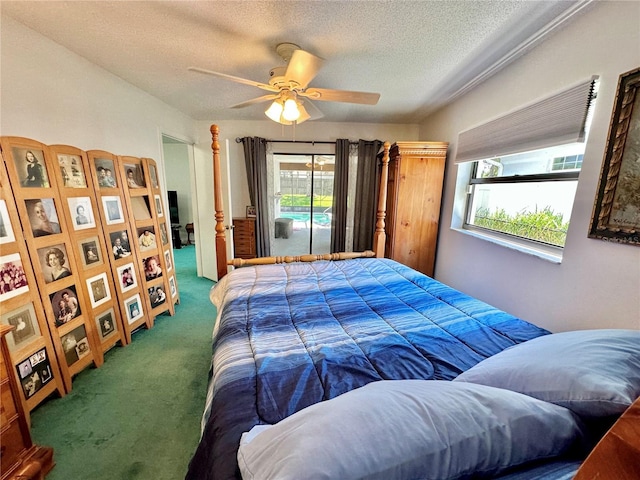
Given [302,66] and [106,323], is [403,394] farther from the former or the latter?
[106,323]

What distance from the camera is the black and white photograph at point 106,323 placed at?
1.95 m

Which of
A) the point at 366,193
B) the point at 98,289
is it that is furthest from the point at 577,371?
the point at 366,193

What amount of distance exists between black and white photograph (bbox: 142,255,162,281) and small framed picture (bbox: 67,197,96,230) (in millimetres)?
611

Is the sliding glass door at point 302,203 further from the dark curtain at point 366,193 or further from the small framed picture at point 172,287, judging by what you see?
the small framed picture at point 172,287

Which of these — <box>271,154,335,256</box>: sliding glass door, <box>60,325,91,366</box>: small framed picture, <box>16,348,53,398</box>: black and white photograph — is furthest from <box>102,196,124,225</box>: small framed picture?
<box>271,154,335,256</box>: sliding glass door

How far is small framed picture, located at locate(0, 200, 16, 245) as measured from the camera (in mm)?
1372

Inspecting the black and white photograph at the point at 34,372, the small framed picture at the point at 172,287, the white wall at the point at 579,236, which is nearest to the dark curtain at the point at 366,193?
the white wall at the point at 579,236

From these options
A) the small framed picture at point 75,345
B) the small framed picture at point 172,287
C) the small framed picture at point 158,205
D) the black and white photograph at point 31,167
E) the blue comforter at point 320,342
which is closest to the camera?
the blue comforter at point 320,342

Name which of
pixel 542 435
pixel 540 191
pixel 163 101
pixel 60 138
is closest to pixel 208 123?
pixel 163 101

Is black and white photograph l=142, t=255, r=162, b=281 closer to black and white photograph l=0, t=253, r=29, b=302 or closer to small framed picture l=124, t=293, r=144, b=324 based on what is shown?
small framed picture l=124, t=293, r=144, b=324

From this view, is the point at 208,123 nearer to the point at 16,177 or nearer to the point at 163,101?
the point at 163,101

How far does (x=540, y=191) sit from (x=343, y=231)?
7.88 feet

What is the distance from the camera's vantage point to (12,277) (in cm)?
141

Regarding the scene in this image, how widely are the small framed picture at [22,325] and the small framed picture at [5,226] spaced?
390 mm
